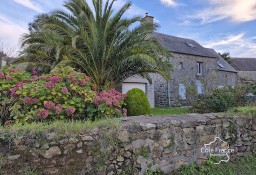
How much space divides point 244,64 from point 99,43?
38937mm

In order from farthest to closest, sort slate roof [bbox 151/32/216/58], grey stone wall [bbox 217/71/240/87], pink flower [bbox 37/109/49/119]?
grey stone wall [bbox 217/71/240/87], slate roof [bbox 151/32/216/58], pink flower [bbox 37/109/49/119]

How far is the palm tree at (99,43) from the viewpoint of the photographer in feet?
28.5

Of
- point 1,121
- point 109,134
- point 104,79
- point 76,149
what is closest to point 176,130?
point 109,134

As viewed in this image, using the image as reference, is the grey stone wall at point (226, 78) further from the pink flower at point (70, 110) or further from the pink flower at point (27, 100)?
the pink flower at point (27, 100)

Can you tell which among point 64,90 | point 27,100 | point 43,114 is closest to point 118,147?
point 43,114

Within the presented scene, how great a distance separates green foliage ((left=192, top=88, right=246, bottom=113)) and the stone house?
107 ft

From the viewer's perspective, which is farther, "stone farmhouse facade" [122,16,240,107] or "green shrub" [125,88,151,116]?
"stone farmhouse facade" [122,16,240,107]

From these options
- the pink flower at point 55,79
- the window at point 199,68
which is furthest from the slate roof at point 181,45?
the pink flower at point 55,79

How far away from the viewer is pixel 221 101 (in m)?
6.80

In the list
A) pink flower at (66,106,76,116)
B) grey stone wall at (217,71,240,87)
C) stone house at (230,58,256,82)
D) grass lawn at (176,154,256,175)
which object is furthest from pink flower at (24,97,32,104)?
stone house at (230,58,256,82)

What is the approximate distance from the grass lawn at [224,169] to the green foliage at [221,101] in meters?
2.49

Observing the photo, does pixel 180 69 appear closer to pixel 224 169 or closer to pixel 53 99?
pixel 224 169

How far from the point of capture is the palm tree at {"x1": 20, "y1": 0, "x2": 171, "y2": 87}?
8688 millimetres

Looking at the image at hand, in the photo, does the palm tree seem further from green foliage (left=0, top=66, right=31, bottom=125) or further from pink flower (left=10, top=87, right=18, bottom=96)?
pink flower (left=10, top=87, right=18, bottom=96)
